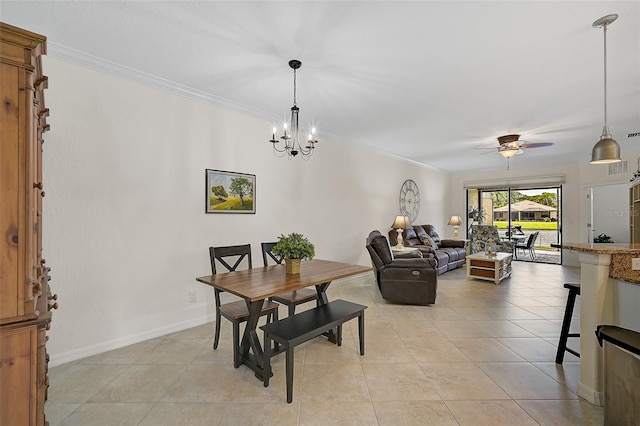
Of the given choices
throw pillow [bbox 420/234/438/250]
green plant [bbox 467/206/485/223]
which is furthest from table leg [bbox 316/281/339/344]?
green plant [bbox 467/206/485/223]

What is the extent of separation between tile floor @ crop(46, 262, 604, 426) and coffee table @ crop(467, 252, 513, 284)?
1955 millimetres

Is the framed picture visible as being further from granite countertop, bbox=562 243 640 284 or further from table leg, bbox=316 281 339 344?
granite countertop, bbox=562 243 640 284

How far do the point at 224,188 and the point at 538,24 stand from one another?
324 cm

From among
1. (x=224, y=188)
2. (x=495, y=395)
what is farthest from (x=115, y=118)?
(x=495, y=395)

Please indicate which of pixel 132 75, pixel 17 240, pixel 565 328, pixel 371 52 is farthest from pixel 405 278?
pixel 132 75

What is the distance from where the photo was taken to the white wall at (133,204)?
226cm

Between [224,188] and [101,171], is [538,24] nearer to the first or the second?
[224,188]

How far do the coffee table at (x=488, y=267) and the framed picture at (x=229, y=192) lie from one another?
4361 mm

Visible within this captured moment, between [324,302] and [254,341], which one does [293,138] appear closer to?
[324,302]

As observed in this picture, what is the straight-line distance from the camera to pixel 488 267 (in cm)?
509

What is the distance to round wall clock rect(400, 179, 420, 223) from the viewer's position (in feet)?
21.7

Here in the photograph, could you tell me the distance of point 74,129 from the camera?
2.31m

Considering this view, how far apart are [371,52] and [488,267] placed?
4.62 metres

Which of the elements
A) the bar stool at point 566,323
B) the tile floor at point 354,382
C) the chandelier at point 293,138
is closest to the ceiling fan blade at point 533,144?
the tile floor at point 354,382
